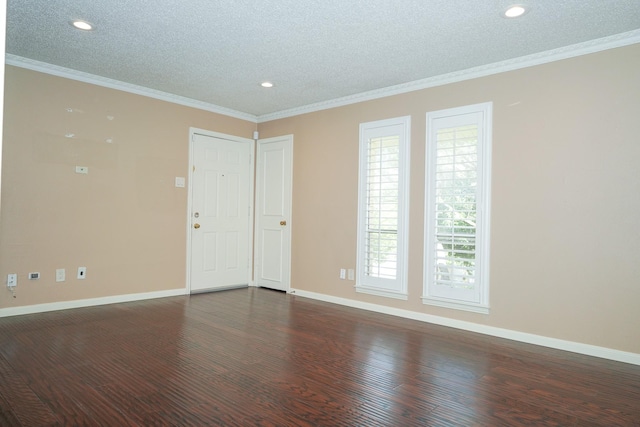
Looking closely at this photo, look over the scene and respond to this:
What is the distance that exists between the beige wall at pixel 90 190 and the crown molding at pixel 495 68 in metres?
2.03

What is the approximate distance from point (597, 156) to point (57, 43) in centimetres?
488

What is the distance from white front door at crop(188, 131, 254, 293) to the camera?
5.77 metres

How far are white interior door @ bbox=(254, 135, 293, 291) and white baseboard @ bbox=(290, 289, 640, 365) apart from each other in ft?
3.29

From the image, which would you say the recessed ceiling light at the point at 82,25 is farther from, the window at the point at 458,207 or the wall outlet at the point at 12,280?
the window at the point at 458,207

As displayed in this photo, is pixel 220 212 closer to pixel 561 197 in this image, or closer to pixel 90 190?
pixel 90 190

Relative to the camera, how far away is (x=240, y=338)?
3.78 m

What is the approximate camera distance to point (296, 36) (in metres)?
3.58

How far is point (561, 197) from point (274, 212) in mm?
3779

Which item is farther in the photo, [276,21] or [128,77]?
[128,77]

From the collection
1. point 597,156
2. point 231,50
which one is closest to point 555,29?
point 597,156

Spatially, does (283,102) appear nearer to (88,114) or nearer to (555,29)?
(88,114)

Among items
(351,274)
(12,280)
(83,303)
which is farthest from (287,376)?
(12,280)

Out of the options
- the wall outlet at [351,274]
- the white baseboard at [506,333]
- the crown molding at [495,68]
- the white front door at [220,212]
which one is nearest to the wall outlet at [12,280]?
the white front door at [220,212]

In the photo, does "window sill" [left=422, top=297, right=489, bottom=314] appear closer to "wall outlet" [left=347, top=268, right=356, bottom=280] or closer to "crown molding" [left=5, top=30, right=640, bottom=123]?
"wall outlet" [left=347, top=268, right=356, bottom=280]
